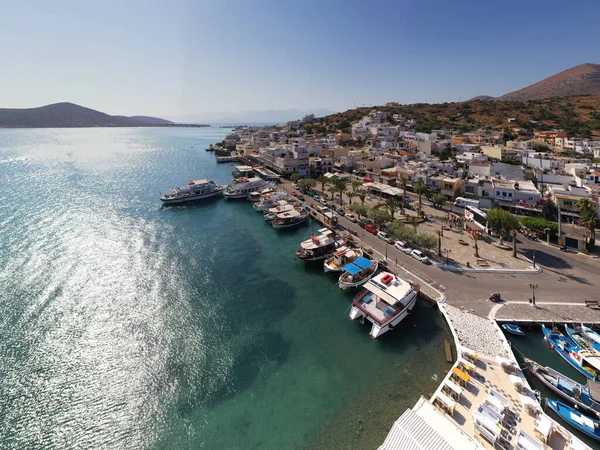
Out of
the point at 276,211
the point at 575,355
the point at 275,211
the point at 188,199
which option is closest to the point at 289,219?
the point at 276,211

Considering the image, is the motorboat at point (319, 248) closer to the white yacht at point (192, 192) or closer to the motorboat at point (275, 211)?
the motorboat at point (275, 211)

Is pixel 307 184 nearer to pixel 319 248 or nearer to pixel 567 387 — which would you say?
pixel 319 248

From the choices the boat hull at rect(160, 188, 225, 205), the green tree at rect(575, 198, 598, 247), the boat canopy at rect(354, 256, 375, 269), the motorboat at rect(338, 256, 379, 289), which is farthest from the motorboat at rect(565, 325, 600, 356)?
the boat hull at rect(160, 188, 225, 205)

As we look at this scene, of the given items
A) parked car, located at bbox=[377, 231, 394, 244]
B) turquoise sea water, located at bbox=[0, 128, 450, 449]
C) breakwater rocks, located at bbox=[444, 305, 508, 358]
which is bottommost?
turquoise sea water, located at bbox=[0, 128, 450, 449]

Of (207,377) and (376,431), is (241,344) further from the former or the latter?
(376,431)

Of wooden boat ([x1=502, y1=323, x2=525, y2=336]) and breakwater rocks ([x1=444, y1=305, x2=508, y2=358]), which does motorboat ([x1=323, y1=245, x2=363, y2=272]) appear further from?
wooden boat ([x1=502, y1=323, x2=525, y2=336])

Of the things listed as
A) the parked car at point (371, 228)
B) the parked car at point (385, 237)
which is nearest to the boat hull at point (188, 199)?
the parked car at point (371, 228)
